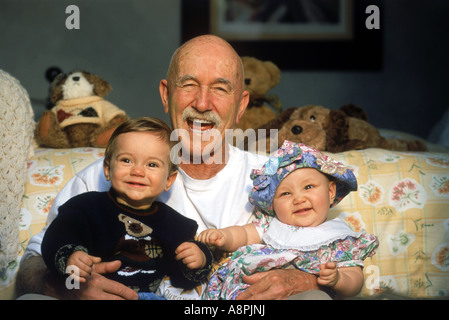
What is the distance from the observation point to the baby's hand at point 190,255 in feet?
4.51

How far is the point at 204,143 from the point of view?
161 cm

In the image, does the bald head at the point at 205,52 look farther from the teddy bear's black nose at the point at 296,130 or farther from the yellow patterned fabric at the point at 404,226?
the yellow patterned fabric at the point at 404,226

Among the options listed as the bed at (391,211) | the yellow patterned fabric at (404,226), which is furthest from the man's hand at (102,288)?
the yellow patterned fabric at (404,226)

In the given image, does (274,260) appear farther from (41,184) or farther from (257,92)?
(257,92)

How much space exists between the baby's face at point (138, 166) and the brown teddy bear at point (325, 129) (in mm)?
798

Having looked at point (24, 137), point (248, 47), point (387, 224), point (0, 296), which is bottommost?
point (0, 296)

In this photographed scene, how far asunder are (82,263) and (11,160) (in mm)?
654

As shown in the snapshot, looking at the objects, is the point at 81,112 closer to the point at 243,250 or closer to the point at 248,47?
the point at 243,250

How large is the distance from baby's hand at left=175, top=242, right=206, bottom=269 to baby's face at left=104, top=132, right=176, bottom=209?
158 millimetres

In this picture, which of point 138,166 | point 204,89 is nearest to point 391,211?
point 204,89

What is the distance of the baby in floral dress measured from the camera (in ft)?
4.70
